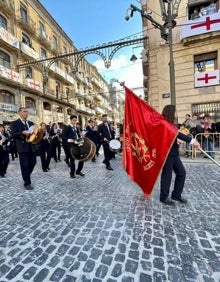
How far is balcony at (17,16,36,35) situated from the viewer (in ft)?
72.9

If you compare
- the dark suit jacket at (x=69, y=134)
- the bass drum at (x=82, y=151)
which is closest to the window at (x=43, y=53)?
the dark suit jacket at (x=69, y=134)

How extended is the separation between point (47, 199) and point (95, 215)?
1.41m

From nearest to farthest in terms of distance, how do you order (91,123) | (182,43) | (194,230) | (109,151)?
(194,230) → (109,151) → (91,123) → (182,43)

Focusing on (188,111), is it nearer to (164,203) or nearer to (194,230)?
(164,203)

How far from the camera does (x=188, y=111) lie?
12391mm

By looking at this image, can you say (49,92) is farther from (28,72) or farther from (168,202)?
(168,202)

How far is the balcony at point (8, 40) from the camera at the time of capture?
19219 mm

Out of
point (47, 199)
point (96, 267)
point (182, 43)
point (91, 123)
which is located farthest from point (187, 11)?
point (96, 267)

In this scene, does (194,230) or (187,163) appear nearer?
(194,230)

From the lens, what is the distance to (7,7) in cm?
2033

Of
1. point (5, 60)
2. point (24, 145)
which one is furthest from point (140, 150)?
point (5, 60)

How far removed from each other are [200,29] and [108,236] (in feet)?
41.4

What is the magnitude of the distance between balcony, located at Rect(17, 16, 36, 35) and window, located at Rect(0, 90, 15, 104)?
25.8ft

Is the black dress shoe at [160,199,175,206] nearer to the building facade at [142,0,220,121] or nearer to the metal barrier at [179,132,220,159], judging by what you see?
the metal barrier at [179,132,220,159]
